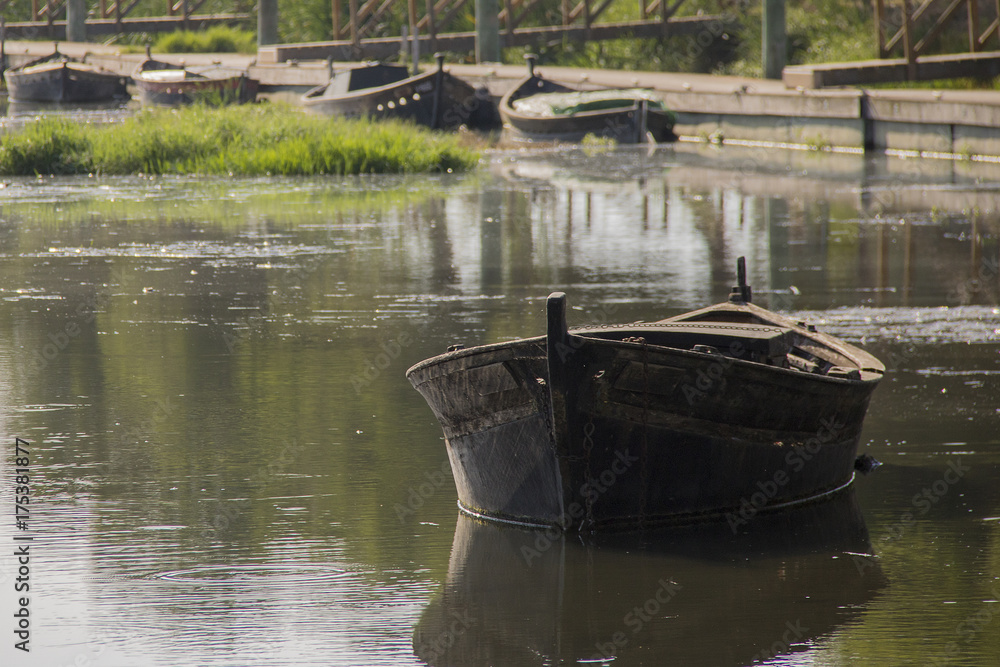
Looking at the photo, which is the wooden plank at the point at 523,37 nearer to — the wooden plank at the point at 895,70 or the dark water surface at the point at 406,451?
the wooden plank at the point at 895,70

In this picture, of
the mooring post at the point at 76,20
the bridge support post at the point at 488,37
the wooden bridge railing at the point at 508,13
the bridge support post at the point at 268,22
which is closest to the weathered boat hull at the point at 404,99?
the bridge support post at the point at 488,37

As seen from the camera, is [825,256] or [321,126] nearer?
[825,256]

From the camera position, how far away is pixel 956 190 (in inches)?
789

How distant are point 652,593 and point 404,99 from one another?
2622 centimetres

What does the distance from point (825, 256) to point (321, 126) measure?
11.4 m

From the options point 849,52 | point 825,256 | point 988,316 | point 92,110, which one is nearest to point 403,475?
point 988,316

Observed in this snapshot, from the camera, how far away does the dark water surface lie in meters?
5.88

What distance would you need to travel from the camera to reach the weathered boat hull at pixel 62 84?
4072 centimetres

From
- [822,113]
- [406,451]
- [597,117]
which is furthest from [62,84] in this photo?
[406,451]

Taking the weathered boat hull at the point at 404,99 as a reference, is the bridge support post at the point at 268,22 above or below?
above

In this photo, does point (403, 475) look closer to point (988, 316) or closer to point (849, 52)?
point (988, 316)

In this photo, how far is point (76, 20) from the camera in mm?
55375
